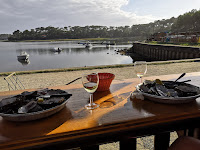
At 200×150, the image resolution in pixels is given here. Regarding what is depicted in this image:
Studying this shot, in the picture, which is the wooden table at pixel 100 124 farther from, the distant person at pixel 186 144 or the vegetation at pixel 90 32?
the vegetation at pixel 90 32

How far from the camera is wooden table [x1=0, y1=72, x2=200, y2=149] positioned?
993mm

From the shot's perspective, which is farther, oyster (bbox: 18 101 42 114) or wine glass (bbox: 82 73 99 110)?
wine glass (bbox: 82 73 99 110)

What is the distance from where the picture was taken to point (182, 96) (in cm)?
140

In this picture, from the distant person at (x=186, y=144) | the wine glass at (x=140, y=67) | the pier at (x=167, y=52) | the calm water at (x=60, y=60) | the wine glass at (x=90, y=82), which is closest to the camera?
the wine glass at (x=90, y=82)

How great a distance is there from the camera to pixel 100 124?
1101 mm

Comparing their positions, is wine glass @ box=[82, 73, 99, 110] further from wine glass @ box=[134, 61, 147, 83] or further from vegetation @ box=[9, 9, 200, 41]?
vegetation @ box=[9, 9, 200, 41]

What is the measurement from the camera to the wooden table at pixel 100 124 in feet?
3.26

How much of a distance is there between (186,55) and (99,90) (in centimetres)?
1970

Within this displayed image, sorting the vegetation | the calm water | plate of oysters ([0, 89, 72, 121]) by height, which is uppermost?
the vegetation

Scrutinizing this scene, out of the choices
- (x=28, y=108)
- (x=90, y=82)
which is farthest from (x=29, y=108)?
(x=90, y=82)

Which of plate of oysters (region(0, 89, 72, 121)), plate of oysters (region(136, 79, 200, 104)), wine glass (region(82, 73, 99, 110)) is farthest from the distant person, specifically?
plate of oysters (region(0, 89, 72, 121))

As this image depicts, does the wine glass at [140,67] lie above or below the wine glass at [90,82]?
above

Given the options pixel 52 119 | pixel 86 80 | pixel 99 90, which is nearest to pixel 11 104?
pixel 52 119

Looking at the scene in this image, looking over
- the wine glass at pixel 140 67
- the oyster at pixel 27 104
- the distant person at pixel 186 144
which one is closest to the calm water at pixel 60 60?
the wine glass at pixel 140 67
